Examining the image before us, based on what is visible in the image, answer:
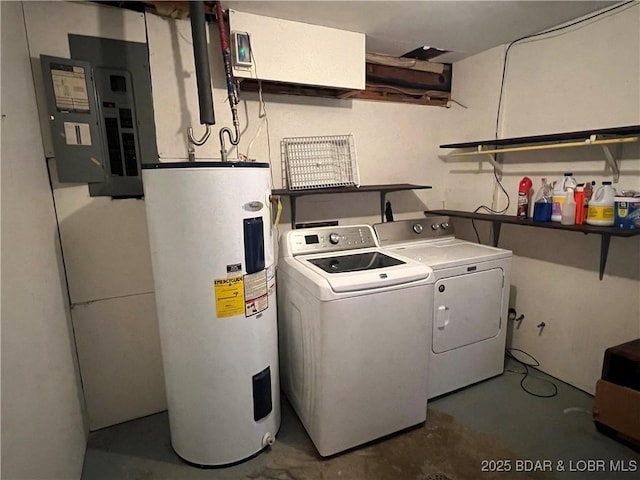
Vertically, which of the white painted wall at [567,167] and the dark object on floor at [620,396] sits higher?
the white painted wall at [567,167]

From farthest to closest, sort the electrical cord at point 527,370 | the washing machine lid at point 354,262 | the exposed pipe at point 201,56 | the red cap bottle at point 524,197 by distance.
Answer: the red cap bottle at point 524,197
the electrical cord at point 527,370
the washing machine lid at point 354,262
the exposed pipe at point 201,56

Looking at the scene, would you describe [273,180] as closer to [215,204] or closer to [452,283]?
[215,204]

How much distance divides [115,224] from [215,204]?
77cm

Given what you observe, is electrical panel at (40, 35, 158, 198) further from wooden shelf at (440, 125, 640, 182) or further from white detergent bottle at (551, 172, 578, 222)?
white detergent bottle at (551, 172, 578, 222)

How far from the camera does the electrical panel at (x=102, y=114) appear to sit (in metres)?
1.59

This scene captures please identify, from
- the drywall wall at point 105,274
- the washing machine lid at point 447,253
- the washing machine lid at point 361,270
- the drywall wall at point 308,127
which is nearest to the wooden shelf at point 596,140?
the drywall wall at point 308,127

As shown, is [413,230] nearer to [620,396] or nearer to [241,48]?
[620,396]

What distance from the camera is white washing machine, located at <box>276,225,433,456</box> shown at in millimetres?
1562

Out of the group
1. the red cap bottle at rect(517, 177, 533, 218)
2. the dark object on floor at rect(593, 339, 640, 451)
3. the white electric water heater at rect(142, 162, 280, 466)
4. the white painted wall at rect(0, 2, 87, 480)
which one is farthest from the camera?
the red cap bottle at rect(517, 177, 533, 218)

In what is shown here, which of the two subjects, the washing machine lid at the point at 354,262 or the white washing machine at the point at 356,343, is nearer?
the white washing machine at the point at 356,343

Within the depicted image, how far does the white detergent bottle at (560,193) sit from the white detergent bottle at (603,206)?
0.50 ft

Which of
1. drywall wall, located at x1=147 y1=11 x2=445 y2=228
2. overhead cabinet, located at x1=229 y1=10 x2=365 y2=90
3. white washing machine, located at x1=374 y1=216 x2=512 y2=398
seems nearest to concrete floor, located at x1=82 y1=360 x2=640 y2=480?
white washing machine, located at x1=374 y1=216 x2=512 y2=398

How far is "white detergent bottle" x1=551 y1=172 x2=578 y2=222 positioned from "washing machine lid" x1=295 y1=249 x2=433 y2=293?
938mm

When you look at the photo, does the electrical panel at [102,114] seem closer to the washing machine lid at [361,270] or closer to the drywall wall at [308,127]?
the drywall wall at [308,127]
